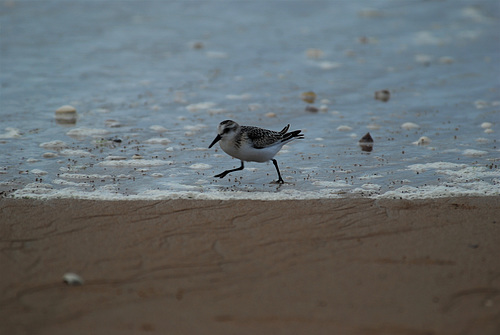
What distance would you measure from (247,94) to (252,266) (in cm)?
577

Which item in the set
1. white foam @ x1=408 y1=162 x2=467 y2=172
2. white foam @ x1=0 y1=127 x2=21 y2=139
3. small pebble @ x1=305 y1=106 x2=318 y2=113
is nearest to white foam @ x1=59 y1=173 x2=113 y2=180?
white foam @ x1=0 y1=127 x2=21 y2=139

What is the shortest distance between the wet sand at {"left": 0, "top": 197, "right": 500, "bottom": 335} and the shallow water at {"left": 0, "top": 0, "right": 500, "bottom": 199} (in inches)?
21.1

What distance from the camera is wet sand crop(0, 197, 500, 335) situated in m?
3.76

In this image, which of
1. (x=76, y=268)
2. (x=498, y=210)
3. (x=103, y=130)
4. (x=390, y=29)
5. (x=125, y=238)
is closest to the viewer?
(x=76, y=268)

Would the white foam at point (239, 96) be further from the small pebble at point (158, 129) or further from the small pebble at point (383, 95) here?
the small pebble at point (383, 95)

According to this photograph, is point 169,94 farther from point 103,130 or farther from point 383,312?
point 383,312

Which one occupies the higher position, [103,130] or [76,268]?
[103,130]

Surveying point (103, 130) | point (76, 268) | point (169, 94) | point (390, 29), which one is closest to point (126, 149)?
point (103, 130)

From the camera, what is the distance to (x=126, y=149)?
7.39m

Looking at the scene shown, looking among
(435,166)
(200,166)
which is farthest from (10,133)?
(435,166)

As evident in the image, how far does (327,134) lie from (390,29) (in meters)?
7.42

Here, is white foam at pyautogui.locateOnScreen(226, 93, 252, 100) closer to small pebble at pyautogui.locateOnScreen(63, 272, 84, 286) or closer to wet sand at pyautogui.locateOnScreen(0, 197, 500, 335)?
wet sand at pyautogui.locateOnScreen(0, 197, 500, 335)

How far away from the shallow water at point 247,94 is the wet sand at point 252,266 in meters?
0.54

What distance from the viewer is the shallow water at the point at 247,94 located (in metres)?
6.44
